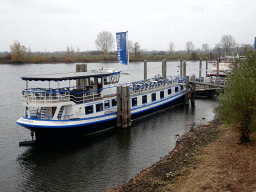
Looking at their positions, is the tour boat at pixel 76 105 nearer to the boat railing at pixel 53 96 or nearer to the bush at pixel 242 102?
the boat railing at pixel 53 96

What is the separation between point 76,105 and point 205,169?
12822 millimetres

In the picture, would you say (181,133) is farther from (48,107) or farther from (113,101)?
(48,107)

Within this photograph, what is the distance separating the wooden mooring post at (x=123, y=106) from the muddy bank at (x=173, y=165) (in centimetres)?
616

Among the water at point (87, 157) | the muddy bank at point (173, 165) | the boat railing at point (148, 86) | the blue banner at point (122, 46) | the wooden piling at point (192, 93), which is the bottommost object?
the water at point (87, 157)

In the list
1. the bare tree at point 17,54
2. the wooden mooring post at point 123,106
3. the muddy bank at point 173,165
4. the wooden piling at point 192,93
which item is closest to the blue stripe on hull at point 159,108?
the wooden piling at point 192,93

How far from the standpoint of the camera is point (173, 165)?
52.5 ft

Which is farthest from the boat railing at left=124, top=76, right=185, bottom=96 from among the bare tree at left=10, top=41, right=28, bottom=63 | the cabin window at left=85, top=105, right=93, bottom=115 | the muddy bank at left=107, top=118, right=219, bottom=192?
the bare tree at left=10, top=41, right=28, bottom=63

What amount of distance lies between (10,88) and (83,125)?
1368 inches

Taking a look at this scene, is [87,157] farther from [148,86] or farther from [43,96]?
[148,86]

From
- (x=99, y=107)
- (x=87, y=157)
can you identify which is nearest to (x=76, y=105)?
(x=99, y=107)

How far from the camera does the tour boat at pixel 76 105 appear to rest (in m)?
20.7

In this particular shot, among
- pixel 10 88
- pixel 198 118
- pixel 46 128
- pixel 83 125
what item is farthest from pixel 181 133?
pixel 10 88

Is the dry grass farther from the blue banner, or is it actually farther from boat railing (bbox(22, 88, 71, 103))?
the blue banner

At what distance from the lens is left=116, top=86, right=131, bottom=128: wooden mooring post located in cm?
2495
